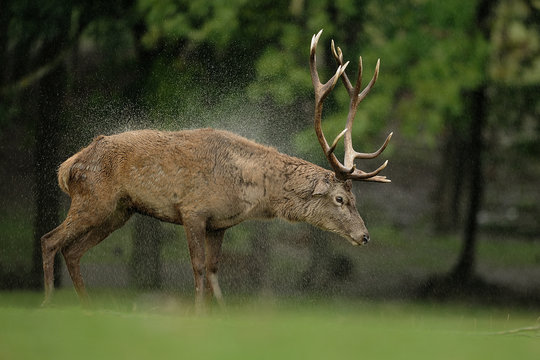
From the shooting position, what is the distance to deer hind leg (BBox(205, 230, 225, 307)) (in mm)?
9102

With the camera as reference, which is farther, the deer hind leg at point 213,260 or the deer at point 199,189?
the deer hind leg at point 213,260

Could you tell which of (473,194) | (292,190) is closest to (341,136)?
(292,190)

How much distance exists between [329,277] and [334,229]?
389 centimetres

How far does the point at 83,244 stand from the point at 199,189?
1292mm

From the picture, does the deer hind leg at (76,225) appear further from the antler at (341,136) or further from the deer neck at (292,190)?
the antler at (341,136)

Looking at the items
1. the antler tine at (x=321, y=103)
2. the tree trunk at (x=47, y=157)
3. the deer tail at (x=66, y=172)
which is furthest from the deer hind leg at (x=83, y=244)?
the tree trunk at (x=47, y=157)

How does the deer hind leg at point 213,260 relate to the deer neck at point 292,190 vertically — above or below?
below

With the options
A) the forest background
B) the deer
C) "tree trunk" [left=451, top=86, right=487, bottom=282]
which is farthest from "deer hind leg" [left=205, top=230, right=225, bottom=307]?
"tree trunk" [left=451, top=86, right=487, bottom=282]

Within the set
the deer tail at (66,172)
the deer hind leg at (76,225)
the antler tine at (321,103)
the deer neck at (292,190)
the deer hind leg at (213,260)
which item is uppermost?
the antler tine at (321,103)

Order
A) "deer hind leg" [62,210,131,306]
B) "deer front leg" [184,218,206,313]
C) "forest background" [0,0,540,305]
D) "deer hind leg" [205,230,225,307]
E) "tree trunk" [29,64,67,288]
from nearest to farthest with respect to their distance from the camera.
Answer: "deer front leg" [184,218,206,313]
"deer hind leg" [62,210,131,306]
"deer hind leg" [205,230,225,307]
"forest background" [0,0,540,305]
"tree trunk" [29,64,67,288]

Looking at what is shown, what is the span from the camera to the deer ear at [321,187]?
9016 mm

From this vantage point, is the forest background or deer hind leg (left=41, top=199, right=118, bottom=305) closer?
deer hind leg (left=41, top=199, right=118, bottom=305)

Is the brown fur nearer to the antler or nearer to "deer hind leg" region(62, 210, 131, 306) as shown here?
"deer hind leg" region(62, 210, 131, 306)

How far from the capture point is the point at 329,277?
12914mm
